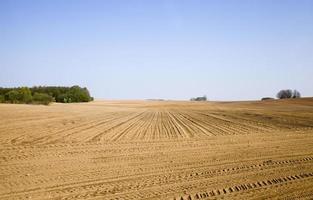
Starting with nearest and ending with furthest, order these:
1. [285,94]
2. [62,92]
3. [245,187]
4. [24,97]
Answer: [245,187] → [24,97] → [62,92] → [285,94]

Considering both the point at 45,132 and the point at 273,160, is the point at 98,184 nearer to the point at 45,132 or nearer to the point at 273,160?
the point at 273,160

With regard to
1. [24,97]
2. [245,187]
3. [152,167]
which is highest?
[24,97]

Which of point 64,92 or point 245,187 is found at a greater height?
point 64,92

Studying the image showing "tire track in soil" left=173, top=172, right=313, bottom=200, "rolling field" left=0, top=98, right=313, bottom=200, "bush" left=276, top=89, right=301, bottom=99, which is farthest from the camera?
"bush" left=276, top=89, right=301, bottom=99

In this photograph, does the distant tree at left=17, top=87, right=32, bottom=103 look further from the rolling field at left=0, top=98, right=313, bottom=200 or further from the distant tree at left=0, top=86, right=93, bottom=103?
the rolling field at left=0, top=98, right=313, bottom=200

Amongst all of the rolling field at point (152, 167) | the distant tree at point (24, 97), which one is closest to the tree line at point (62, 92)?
the distant tree at point (24, 97)

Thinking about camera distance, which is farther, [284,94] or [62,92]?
[284,94]

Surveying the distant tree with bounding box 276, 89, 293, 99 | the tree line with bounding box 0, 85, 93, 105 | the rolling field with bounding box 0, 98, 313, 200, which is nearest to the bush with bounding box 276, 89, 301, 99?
the distant tree with bounding box 276, 89, 293, 99

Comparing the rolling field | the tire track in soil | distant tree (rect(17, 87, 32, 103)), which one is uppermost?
distant tree (rect(17, 87, 32, 103))

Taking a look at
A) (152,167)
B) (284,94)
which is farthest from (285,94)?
(152,167)

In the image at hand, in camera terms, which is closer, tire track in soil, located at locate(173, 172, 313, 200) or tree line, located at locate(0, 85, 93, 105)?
tire track in soil, located at locate(173, 172, 313, 200)

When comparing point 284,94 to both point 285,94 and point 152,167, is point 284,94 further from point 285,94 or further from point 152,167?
point 152,167

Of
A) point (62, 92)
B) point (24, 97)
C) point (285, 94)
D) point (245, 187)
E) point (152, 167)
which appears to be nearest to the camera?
point (245, 187)

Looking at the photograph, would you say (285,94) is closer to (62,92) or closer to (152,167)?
(62,92)
